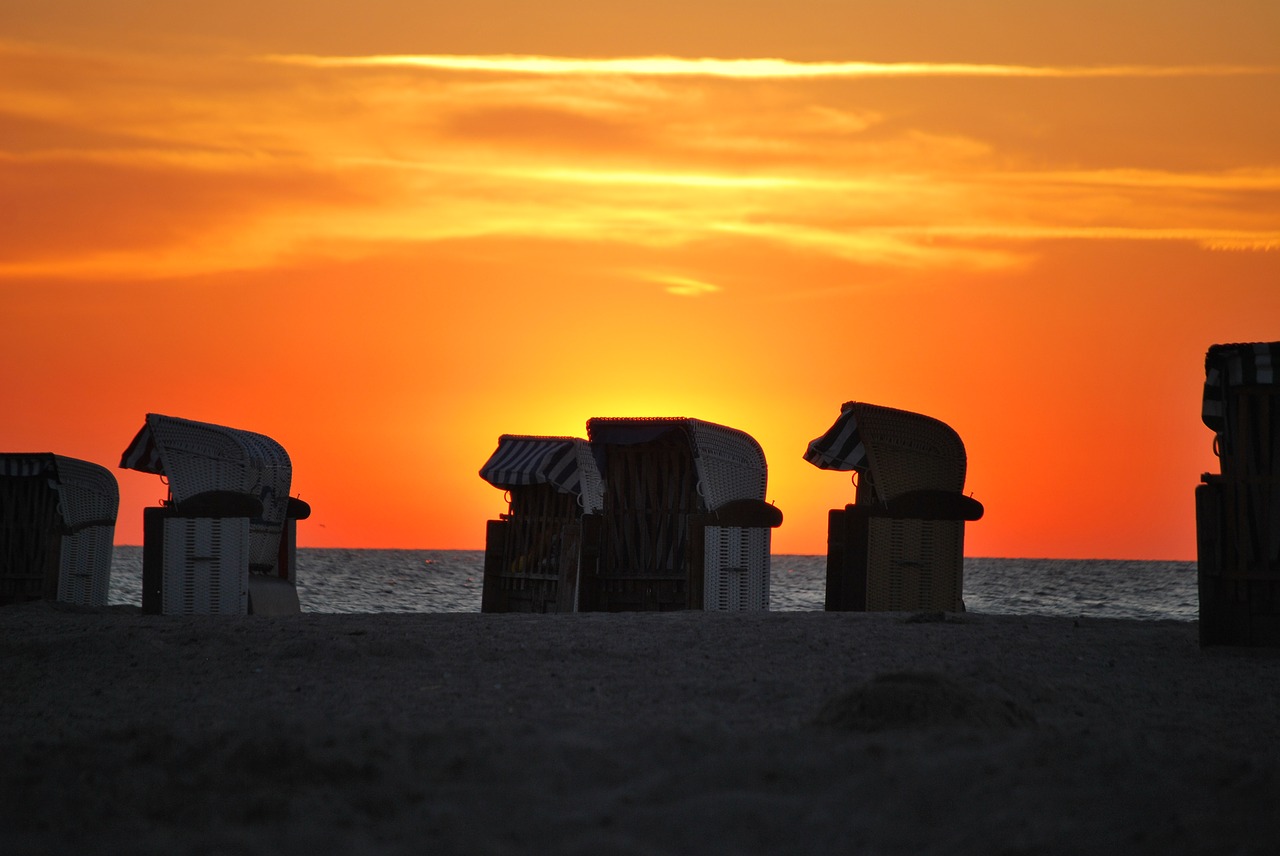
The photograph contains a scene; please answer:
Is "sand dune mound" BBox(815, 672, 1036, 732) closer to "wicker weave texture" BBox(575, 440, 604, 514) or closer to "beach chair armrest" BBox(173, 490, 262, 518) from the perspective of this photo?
"beach chair armrest" BBox(173, 490, 262, 518)

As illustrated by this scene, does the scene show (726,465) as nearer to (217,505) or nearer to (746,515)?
(746,515)

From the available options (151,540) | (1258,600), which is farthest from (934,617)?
(151,540)

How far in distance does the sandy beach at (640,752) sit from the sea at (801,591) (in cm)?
2257

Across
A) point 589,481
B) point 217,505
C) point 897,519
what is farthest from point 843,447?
point 217,505

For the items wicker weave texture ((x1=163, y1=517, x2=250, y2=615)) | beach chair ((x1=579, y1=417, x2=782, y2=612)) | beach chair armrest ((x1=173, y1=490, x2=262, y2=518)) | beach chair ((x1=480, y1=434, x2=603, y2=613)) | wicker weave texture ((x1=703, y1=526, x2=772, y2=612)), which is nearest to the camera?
wicker weave texture ((x1=163, y1=517, x2=250, y2=615))

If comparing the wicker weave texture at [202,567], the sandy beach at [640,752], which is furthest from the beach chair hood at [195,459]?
the sandy beach at [640,752]

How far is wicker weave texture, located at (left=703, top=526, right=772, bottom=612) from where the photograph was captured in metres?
18.6

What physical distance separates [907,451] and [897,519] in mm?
849

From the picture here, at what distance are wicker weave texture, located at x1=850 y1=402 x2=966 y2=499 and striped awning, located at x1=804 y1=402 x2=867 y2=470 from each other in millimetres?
217

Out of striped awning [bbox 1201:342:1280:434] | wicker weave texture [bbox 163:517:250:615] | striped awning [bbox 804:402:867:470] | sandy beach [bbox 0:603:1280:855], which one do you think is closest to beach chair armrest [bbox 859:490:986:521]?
striped awning [bbox 804:402:867:470]

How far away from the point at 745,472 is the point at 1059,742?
1285 cm

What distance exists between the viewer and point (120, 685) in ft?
33.2

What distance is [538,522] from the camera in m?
20.8

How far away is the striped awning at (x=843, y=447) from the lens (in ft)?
57.1
